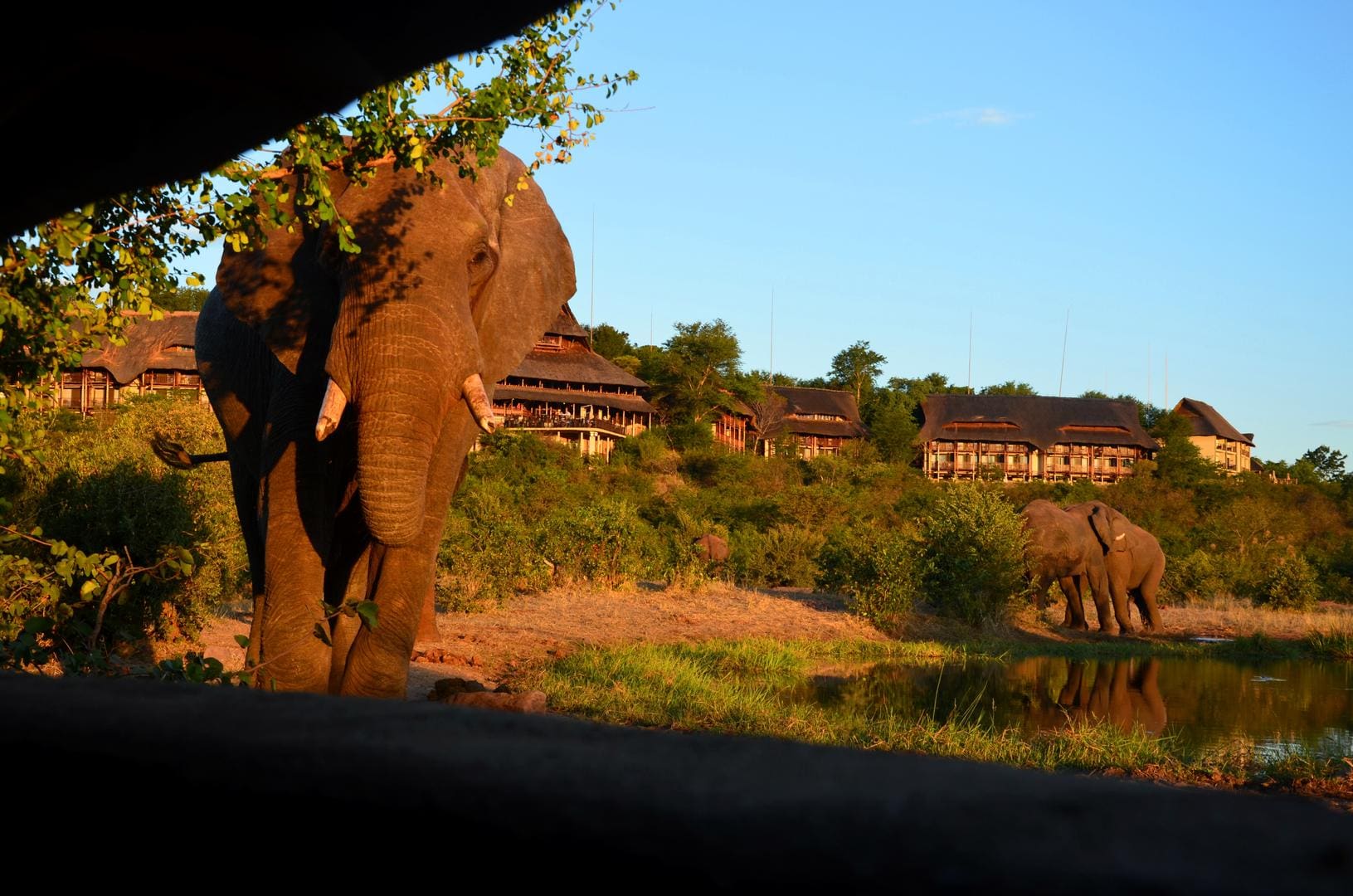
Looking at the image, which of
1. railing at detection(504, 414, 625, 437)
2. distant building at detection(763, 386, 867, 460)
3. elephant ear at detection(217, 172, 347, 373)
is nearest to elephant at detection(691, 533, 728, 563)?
elephant ear at detection(217, 172, 347, 373)

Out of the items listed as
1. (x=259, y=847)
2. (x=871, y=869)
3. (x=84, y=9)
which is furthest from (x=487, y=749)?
(x=84, y=9)

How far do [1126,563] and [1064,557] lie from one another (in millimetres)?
1677

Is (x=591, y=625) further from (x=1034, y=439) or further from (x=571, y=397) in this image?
(x=1034, y=439)

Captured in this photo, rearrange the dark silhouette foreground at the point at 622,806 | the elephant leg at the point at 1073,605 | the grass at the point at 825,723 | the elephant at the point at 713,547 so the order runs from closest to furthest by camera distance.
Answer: the dark silhouette foreground at the point at 622,806
the grass at the point at 825,723
the elephant leg at the point at 1073,605
the elephant at the point at 713,547

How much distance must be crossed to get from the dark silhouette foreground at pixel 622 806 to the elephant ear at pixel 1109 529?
23.5 meters

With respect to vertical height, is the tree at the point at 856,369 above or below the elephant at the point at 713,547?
above

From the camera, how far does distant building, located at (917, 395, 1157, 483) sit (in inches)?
3034

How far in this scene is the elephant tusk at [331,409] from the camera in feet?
20.4

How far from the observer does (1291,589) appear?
26281 mm

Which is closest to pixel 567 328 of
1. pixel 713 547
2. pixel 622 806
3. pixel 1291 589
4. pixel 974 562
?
pixel 713 547

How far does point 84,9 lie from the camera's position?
52.9 inches

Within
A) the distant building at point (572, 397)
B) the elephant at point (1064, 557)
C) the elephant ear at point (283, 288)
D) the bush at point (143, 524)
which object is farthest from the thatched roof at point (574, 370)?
the elephant ear at point (283, 288)

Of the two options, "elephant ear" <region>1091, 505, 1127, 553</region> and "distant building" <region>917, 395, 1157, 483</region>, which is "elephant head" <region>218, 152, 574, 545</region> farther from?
"distant building" <region>917, 395, 1157, 483</region>

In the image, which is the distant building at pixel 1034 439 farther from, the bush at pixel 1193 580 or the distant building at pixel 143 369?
the bush at pixel 1193 580
